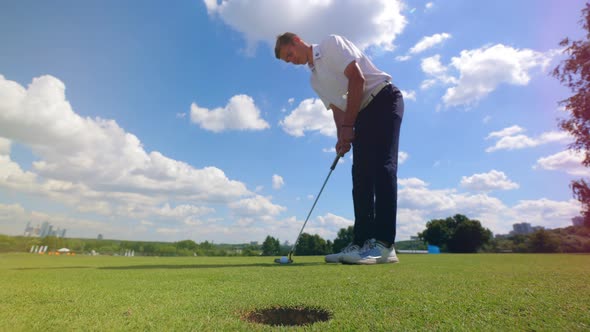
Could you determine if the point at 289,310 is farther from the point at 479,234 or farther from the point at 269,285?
the point at 479,234

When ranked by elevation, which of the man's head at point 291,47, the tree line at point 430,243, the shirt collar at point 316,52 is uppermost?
the man's head at point 291,47

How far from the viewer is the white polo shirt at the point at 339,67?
331 cm

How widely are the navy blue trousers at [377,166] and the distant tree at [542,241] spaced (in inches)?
1450

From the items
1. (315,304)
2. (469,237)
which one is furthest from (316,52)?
(469,237)

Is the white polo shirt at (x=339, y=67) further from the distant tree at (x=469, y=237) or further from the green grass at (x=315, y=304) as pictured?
the distant tree at (x=469, y=237)

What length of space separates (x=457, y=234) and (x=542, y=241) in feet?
33.8

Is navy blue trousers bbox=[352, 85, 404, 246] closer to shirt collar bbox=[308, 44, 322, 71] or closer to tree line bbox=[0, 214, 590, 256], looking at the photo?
shirt collar bbox=[308, 44, 322, 71]

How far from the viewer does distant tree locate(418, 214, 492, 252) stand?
4072cm

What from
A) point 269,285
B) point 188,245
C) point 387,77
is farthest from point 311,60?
point 188,245

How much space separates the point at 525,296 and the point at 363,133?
2.21 m

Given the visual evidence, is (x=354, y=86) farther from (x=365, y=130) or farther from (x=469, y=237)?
(x=469, y=237)

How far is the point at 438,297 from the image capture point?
59.7 inches

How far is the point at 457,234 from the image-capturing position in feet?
139

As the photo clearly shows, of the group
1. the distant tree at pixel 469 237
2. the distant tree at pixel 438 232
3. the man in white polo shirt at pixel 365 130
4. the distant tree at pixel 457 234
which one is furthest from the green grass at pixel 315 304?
the distant tree at pixel 438 232
